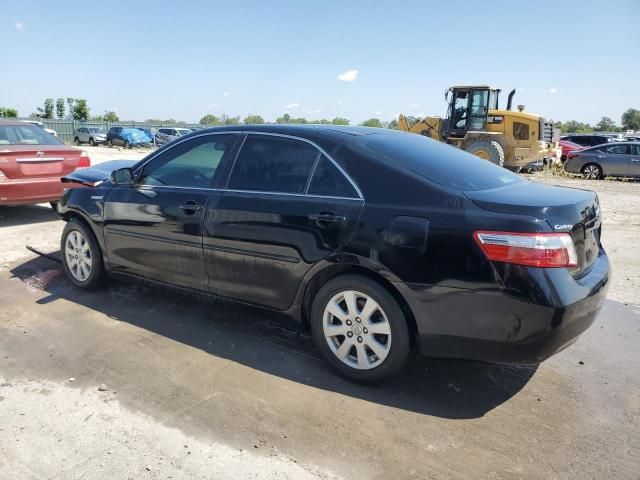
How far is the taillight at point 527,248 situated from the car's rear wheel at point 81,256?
3627 millimetres

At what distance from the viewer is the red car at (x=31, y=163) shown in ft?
23.9

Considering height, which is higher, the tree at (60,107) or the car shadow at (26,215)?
the tree at (60,107)

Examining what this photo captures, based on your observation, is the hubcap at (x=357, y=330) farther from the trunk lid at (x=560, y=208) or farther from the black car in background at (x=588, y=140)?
the black car in background at (x=588, y=140)

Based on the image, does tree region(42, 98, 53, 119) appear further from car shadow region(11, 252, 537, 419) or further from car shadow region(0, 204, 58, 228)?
car shadow region(11, 252, 537, 419)

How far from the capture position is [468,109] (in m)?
18.0

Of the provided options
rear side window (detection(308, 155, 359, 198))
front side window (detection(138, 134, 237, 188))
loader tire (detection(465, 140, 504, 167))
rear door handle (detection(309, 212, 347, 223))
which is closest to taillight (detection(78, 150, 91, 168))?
Result: front side window (detection(138, 134, 237, 188))

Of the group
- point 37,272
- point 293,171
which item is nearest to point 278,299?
point 293,171

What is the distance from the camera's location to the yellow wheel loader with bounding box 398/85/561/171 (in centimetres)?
1728

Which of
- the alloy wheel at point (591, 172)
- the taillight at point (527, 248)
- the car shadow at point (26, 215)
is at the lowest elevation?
the alloy wheel at point (591, 172)

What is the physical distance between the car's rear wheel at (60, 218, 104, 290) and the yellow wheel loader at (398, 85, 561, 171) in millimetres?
14735

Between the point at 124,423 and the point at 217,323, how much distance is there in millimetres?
1422

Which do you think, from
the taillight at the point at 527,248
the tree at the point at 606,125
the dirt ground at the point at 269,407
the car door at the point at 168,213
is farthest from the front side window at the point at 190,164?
the tree at the point at 606,125

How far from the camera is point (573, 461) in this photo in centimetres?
253

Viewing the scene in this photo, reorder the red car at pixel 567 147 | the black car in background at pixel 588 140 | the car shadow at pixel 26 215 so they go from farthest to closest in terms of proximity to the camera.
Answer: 1. the black car in background at pixel 588 140
2. the red car at pixel 567 147
3. the car shadow at pixel 26 215
